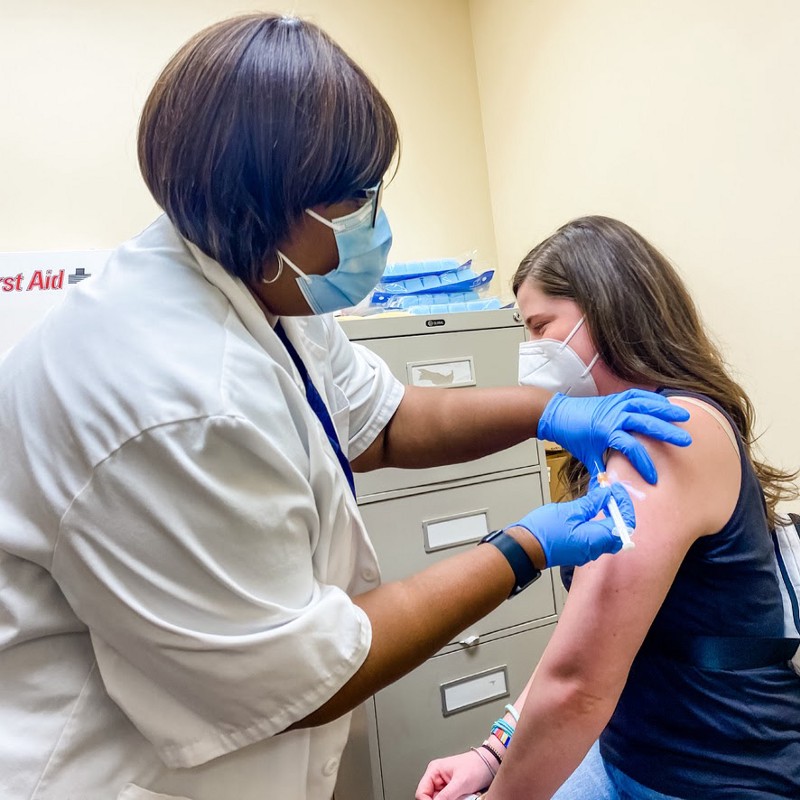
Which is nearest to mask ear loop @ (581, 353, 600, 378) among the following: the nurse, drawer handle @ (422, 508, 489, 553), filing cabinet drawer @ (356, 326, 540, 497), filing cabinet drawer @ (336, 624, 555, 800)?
the nurse

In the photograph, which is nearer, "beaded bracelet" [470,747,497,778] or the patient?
the patient

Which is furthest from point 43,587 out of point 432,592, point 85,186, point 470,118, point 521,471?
point 470,118

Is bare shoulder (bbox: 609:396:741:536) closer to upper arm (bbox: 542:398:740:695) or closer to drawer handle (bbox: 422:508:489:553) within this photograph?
upper arm (bbox: 542:398:740:695)

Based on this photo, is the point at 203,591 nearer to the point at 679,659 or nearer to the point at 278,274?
the point at 278,274

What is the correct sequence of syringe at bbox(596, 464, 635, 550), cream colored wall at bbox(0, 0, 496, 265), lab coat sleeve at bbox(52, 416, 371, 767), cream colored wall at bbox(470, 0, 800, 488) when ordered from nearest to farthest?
lab coat sleeve at bbox(52, 416, 371, 767)
syringe at bbox(596, 464, 635, 550)
cream colored wall at bbox(470, 0, 800, 488)
cream colored wall at bbox(0, 0, 496, 265)

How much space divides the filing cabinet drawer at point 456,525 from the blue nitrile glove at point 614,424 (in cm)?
54

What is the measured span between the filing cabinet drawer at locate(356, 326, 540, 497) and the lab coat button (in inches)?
28.1

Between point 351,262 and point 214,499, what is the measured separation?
0.35m

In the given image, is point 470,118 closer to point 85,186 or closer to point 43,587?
point 85,186

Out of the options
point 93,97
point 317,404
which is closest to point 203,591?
point 317,404

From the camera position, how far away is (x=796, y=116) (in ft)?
4.12

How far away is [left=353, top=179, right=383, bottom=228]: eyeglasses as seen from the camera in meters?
0.72

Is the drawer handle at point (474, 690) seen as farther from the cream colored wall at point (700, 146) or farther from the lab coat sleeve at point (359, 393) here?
the cream colored wall at point (700, 146)

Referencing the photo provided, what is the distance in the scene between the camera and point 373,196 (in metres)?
0.74
